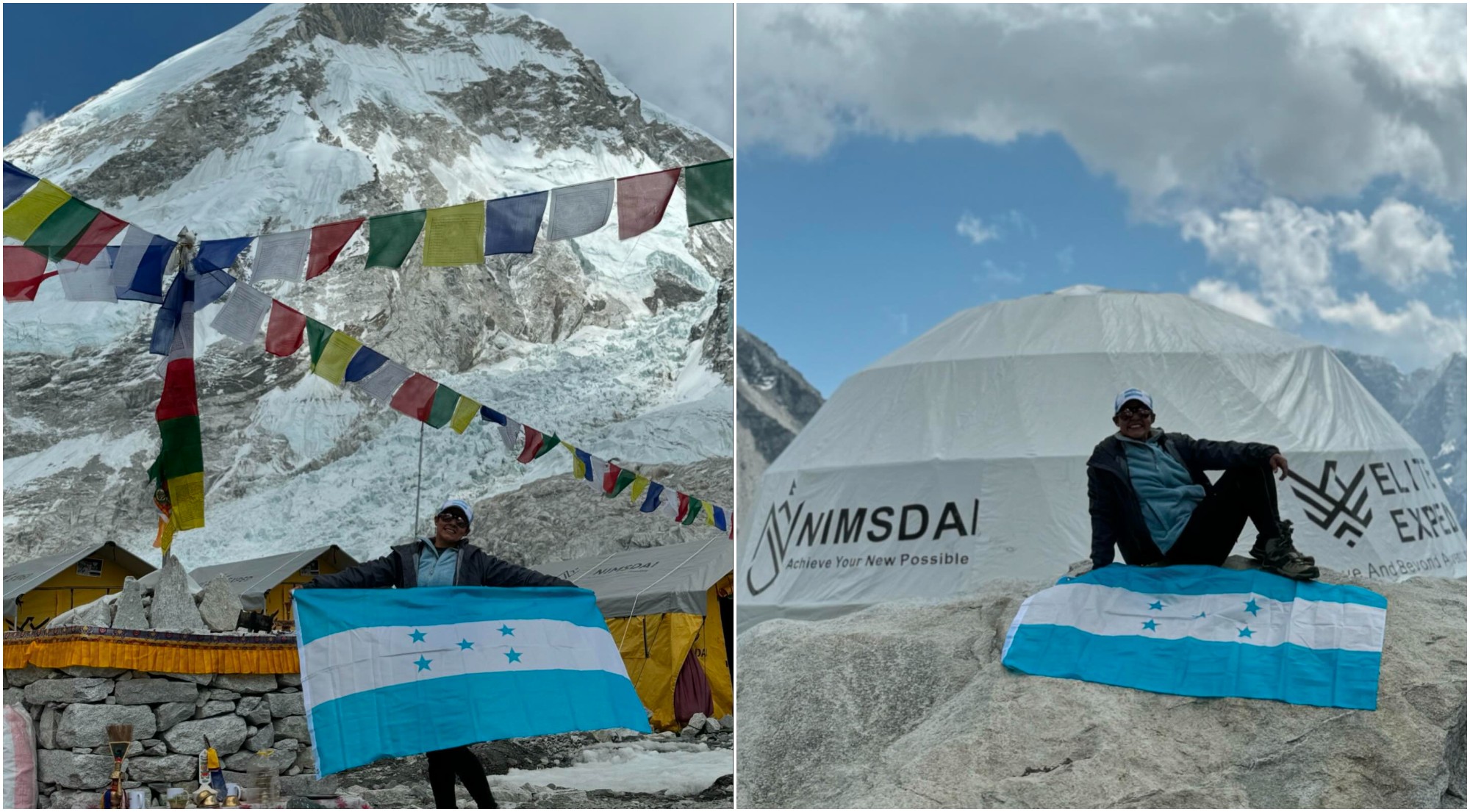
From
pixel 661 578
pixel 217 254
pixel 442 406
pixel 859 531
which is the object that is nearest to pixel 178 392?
pixel 217 254

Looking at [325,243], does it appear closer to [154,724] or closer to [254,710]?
[254,710]

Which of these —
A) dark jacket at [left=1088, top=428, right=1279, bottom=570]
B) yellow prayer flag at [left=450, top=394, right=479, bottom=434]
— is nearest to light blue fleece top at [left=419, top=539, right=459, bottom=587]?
dark jacket at [left=1088, top=428, right=1279, bottom=570]

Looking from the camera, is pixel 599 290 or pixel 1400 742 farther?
pixel 599 290

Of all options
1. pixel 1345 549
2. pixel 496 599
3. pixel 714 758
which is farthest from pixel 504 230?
pixel 1345 549

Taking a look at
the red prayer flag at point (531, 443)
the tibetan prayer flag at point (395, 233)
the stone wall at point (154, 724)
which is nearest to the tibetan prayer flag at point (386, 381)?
the red prayer flag at point (531, 443)

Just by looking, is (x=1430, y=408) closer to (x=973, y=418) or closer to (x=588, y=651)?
(x=973, y=418)

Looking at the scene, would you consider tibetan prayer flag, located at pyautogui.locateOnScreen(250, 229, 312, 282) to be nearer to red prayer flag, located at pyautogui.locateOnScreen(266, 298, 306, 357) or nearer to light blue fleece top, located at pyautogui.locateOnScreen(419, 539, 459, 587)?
red prayer flag, located at pyautogui.locateOnScreen(266, 298, 306, 357)
